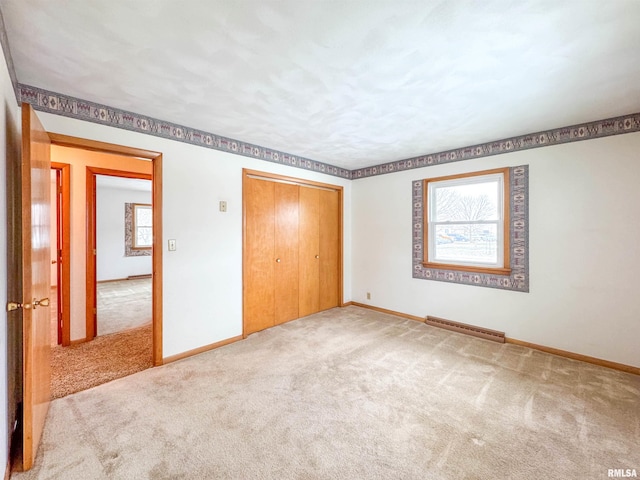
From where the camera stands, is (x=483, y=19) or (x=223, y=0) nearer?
(x=223, y=0)

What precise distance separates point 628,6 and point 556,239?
229 centimetres

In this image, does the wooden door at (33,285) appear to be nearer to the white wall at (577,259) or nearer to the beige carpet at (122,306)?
the beige carpet at (122,306)

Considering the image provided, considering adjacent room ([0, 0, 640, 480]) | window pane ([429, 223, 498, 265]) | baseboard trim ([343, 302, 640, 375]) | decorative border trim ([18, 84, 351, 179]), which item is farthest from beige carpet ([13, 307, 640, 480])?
decorative border trim ([18, 84, 351, 179])

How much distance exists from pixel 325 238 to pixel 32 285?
11.7 ft

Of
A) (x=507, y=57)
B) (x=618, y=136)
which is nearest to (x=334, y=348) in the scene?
(x=507, y=57)

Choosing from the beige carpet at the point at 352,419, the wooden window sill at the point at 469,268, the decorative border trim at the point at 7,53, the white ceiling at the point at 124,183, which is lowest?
the beige carpet at the point at 352,419

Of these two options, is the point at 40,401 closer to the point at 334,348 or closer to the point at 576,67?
the point at 334,348

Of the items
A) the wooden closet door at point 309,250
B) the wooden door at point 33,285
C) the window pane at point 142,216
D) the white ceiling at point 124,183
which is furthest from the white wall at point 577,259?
the window pane at point 142,216

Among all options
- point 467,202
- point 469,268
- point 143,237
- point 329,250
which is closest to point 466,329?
point 469,268

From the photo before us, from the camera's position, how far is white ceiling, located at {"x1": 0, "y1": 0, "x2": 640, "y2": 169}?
1418 mm

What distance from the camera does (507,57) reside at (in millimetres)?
1772

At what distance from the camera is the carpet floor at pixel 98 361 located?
8.12 ft

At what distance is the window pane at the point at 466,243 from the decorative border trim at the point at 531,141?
3.01 feet

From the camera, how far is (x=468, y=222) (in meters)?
3.72
